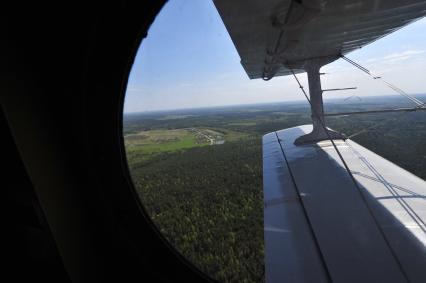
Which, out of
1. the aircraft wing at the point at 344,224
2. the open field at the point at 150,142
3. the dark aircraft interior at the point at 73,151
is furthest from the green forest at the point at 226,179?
the dark aircraft interior at the point at 73,151

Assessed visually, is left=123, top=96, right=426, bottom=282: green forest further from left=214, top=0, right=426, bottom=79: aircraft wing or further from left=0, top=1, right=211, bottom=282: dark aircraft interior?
left=0, top=1, right=211, bottom=282: dark aircraft interior

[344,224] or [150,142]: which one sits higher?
[150,142]

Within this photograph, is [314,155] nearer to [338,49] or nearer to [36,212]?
[338,49]

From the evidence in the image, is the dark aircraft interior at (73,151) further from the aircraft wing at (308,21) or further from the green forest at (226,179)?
the green forest at (226,179)

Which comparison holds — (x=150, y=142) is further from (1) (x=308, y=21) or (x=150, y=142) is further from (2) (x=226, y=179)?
(2) (x=226, y=179)

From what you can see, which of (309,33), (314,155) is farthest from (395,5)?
(314,155)

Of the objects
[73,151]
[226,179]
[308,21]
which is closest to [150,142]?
[73,151]
